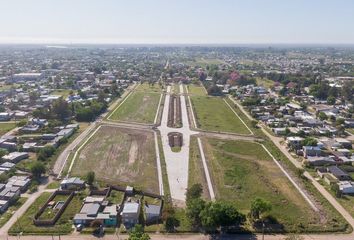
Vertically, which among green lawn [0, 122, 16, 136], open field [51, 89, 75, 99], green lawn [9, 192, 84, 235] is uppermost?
open field [51, 89, 75, 99]

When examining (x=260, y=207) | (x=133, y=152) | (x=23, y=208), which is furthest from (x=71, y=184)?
(x=260, y=207)

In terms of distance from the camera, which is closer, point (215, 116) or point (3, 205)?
point (3, 205)

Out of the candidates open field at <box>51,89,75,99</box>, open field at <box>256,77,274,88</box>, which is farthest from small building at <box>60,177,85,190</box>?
open field at <box>256,77,274,88</box>

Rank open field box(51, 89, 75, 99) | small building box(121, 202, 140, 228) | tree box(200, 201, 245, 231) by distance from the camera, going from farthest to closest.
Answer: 1. open field box(51, 89, 75, 99)
2. small building box(121, 202, 140, 228)
3. tree box(200, 201, 245, 231)

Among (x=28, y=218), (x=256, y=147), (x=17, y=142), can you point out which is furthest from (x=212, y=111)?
(x=28, y=218)

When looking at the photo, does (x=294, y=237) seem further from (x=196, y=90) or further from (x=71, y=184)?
(x=196, y=90)

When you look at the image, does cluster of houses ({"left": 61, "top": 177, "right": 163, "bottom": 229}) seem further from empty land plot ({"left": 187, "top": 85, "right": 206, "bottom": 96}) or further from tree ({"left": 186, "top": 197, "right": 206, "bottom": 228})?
empty land plot ({"left": 187, "top": 85, "right": 206, "bottom": 96})

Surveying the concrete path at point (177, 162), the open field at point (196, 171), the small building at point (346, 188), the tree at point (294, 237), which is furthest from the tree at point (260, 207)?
the small building at point (346, 188)
